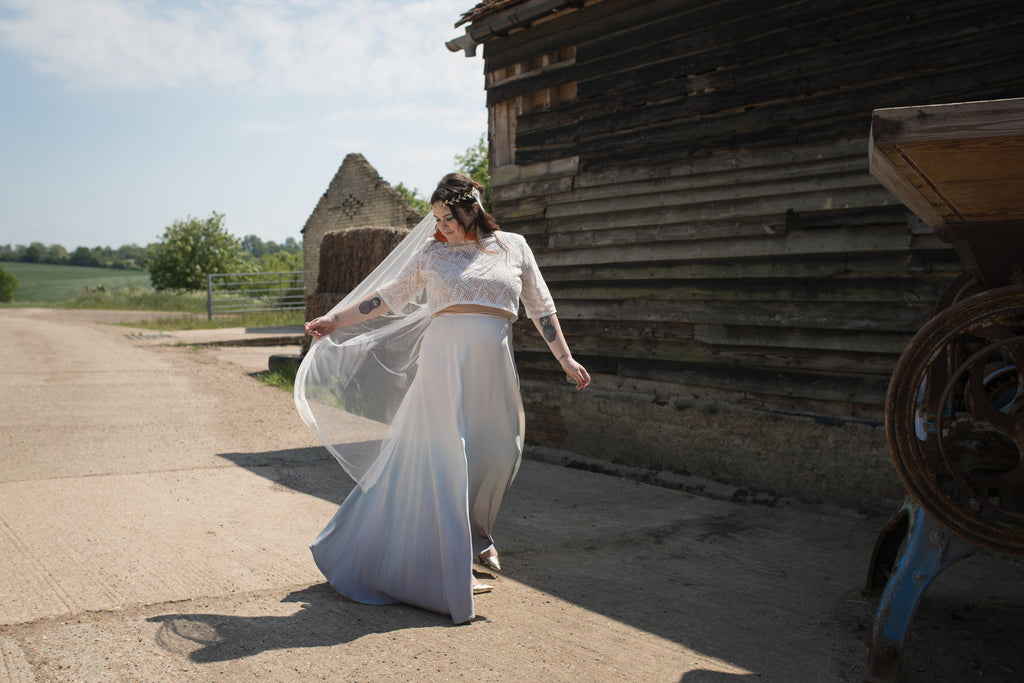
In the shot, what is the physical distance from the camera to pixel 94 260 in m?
104

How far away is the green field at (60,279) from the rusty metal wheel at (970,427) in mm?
59234

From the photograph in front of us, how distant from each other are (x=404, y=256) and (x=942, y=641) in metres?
3.03

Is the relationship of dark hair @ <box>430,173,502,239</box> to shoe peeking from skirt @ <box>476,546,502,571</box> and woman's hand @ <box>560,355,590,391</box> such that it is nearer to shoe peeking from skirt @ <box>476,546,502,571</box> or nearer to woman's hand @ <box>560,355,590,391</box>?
woman's hand @ <box>560,355,590,391</box>

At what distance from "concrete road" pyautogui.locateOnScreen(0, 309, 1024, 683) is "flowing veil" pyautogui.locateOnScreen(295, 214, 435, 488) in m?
0.16

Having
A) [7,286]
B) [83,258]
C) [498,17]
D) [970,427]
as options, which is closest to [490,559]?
[970,427]

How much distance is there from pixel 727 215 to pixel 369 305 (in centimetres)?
306

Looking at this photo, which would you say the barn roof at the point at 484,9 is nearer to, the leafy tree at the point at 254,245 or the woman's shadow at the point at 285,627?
the woman's shadow at the point at 285,627

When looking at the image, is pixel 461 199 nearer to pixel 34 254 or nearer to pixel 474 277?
pixel 474 277

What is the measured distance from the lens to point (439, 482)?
3.55 metres

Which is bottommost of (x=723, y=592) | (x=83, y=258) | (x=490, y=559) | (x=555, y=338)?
(x=723, y=592)

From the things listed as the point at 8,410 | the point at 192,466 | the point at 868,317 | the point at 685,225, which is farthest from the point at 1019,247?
the point at 8,410

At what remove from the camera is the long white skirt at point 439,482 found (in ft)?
11.4

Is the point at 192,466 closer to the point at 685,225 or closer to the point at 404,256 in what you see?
the point at 404,256

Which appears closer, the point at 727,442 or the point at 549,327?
the point at 549,327
